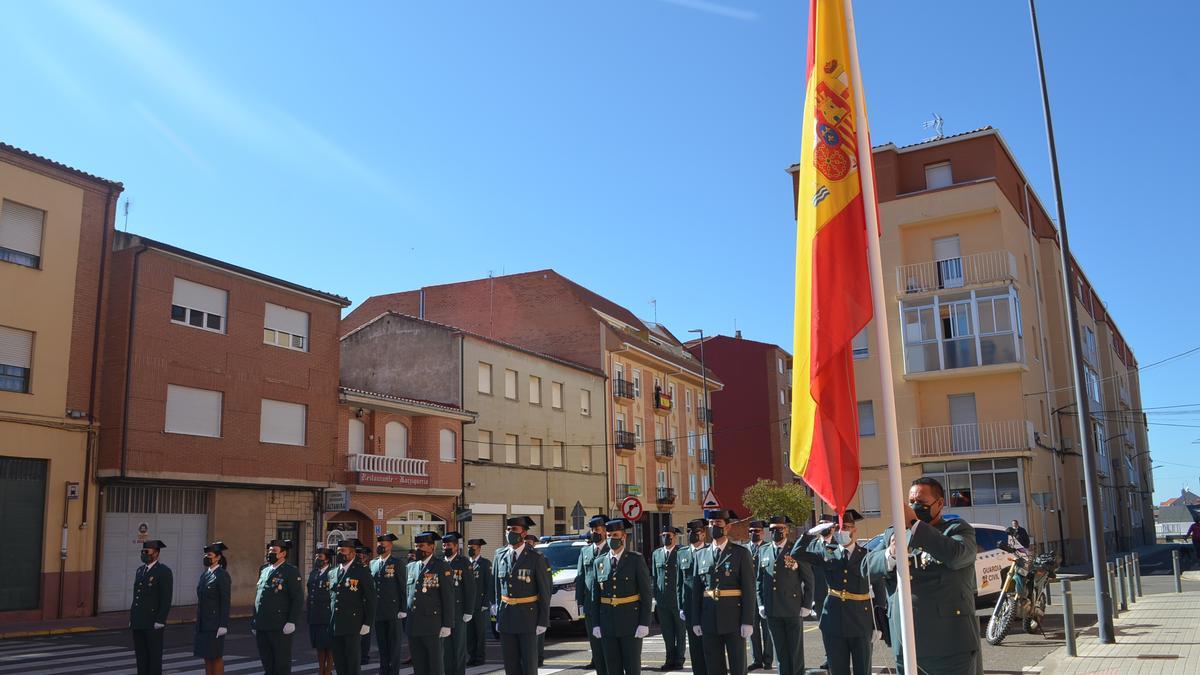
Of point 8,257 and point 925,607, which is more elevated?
point 8,257

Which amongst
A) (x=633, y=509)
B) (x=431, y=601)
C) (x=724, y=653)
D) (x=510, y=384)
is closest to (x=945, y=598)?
(x=724, y=653)

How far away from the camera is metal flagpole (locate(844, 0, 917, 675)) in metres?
5.27

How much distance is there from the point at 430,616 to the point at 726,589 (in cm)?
324

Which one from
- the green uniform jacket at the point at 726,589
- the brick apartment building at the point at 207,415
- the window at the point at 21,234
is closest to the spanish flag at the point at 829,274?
Result: the green uniform jacket at the point at 726,589

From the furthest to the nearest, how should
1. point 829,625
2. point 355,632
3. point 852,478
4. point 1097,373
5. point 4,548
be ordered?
point 1097,373
point 4,548
point 355,632
point 829,625
point 852,478

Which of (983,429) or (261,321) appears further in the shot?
(983,429)

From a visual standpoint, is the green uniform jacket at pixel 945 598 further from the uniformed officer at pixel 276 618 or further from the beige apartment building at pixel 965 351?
the beige apartment building at pixel 965 351

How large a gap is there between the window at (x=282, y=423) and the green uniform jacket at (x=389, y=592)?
1838cm

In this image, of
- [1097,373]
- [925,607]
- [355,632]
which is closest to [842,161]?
[925,607]

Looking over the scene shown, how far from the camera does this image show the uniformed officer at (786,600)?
10742mm

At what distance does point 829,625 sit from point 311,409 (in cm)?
2370

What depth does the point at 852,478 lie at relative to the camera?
592 cm

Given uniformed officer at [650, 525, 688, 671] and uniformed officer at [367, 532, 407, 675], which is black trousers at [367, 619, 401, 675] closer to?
uniformed officer at [367, 532, 407, 675]

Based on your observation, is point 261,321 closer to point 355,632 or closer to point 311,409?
point 311,409
